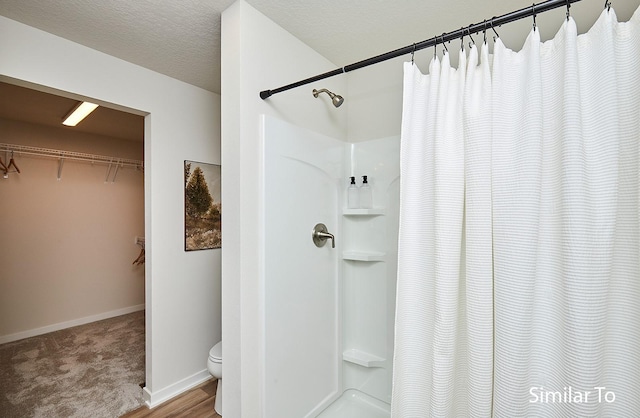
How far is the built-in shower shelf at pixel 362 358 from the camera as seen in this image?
6.12ft

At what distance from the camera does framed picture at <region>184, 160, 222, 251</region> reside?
92.5 inches

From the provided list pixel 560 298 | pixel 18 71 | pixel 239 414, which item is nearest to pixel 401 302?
pixel 560 298

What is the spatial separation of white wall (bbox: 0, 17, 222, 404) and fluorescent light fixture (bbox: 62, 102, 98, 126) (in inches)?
33.4

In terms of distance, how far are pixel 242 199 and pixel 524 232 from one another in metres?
1.10

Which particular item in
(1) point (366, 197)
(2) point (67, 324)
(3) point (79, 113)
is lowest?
(2) point (67, 324)

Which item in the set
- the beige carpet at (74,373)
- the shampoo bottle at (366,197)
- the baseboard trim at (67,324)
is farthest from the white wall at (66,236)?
the shampoo bottle at (366,197)

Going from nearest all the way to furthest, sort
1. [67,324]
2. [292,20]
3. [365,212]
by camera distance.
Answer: [292,20] → [365,212] → [67,324]

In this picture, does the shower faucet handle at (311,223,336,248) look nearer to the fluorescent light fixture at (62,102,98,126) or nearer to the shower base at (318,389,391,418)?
the shower base at (318,389,391,418)

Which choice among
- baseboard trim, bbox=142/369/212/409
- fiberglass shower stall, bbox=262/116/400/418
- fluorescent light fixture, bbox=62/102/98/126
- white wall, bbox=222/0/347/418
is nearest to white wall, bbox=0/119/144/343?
fluorescent light fixture, bbox=62/102/98/126

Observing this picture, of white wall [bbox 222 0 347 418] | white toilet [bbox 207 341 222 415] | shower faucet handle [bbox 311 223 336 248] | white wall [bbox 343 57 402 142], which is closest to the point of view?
white wall [bbox 222 0 347 418]

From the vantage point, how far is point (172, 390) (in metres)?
2.17

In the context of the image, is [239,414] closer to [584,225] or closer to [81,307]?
[584,225]

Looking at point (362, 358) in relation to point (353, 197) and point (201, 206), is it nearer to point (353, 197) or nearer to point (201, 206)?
point (353, 197)

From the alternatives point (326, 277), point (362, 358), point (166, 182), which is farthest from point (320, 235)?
point (166, 182)
